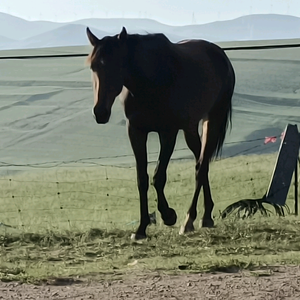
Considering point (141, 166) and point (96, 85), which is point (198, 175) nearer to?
point (141, 166)

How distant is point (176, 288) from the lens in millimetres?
5379

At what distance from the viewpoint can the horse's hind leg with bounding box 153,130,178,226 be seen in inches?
306

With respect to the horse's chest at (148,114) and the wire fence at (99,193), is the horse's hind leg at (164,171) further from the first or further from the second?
the wire fence at (99,193)

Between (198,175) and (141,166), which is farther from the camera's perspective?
(198,175)

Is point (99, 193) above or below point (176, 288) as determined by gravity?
below

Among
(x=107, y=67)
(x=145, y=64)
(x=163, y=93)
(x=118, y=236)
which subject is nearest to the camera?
(x=107, y=67)

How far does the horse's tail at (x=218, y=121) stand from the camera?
8.41 meters

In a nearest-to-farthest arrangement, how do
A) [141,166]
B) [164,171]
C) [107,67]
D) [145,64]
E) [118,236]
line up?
[107,67], [145,64], [141,166], [164,171], [118,236]

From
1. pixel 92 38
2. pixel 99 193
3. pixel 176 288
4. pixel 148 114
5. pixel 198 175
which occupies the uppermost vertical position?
pixel 92 38

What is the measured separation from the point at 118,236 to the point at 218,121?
1.85 m

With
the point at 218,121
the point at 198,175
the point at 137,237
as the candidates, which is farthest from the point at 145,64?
the point at 137,237

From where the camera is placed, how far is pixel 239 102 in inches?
886

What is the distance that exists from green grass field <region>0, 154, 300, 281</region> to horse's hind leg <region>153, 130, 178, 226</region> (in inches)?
8.3

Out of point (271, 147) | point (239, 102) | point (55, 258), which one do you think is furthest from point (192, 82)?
point (239, 102)
